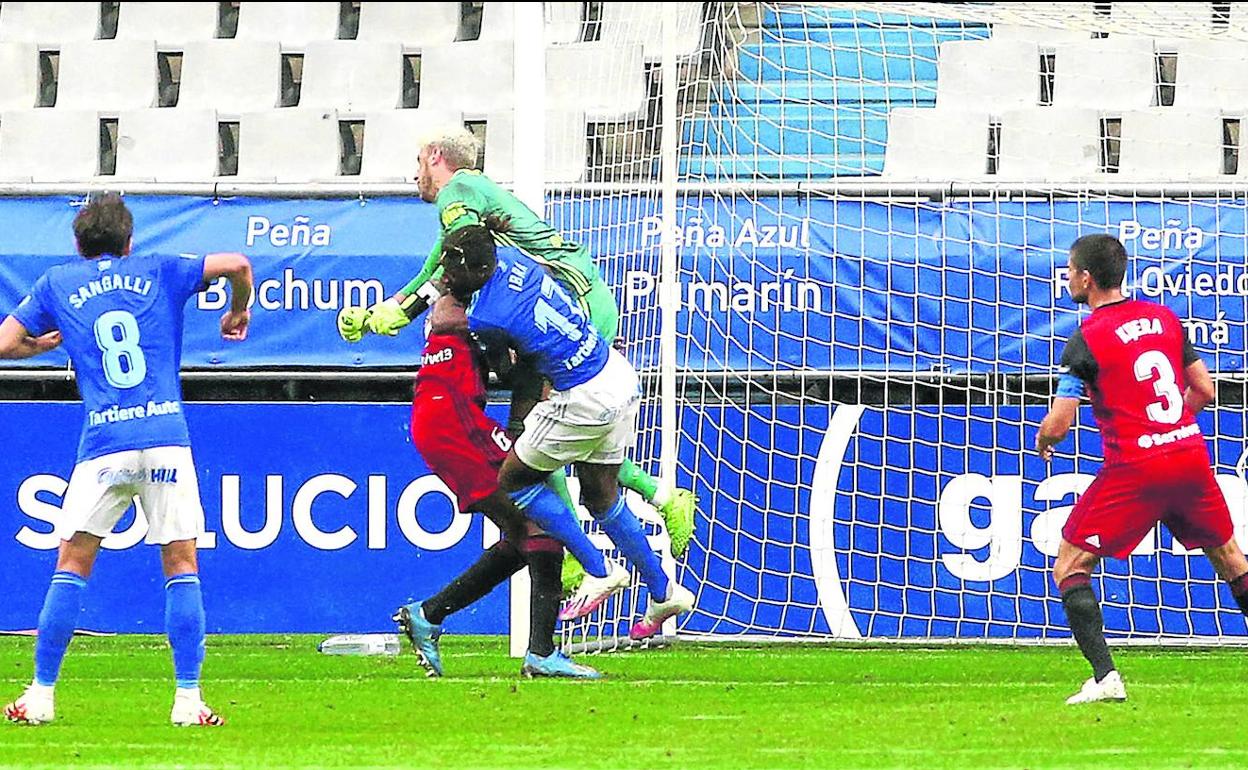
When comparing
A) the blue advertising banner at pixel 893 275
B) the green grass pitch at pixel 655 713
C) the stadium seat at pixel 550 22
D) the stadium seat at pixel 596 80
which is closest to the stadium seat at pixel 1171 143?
the blue advertising banner at pixel 893 275

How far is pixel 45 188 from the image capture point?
35.4 ft

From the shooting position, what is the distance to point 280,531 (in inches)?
411

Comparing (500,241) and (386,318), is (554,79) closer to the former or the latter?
(500,241)

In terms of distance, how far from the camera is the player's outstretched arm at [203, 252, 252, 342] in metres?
5.99

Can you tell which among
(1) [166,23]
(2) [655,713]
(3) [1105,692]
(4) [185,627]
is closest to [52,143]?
(1) [166,23]

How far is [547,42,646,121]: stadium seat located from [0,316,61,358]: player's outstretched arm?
5402mm

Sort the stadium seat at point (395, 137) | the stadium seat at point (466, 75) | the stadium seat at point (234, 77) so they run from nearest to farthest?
the stadium seat at point (395, 137), the stadium seat at point (466, 75), the stadium seat at point (234, 77)

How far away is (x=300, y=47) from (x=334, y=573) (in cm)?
424

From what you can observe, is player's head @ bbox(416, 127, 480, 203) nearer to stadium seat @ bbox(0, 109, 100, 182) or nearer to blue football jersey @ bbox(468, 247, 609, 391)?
blue football jersey @ bbox(468, 247, 609, 391)

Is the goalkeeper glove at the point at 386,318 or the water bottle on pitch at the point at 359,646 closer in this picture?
the goalkeeper glove at the point at 386,318

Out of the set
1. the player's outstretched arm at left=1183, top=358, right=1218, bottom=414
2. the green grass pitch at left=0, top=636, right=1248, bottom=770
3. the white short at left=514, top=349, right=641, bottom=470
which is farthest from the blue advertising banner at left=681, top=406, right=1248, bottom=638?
the player's outstretched arm at left=1183, top=358, right=1218, bottom=414

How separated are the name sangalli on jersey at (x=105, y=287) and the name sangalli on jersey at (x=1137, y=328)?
9.66 feet

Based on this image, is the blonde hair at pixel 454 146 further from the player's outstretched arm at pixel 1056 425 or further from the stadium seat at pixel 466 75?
the stadium seat at pixel 466 75

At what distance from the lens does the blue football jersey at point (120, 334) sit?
19.7 feet
